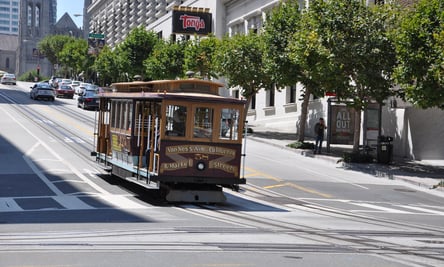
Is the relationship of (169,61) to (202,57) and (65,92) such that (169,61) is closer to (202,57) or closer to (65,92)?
(202,57)

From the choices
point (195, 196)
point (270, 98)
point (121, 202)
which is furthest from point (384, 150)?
point (270, 98)

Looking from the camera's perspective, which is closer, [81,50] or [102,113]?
[102,113]

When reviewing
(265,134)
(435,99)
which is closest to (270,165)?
(435,99)

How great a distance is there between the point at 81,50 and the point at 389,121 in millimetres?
83833

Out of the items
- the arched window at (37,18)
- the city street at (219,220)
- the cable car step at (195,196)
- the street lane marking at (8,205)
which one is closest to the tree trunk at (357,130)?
the city street at (219,220)

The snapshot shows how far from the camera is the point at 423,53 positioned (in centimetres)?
2495

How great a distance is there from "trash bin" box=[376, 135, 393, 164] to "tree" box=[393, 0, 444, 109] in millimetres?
4720

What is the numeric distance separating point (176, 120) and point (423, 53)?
11805 mm

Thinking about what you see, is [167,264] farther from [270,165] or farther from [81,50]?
[81,50]

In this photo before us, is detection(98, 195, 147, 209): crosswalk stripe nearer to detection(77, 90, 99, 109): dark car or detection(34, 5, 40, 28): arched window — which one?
detection(77, 90, 99, 109): dark car

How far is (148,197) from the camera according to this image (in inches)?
733

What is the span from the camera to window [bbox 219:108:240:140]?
1733 cm

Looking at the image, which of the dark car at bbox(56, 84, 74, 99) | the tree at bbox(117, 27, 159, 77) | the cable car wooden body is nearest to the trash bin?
the cable car wooden body

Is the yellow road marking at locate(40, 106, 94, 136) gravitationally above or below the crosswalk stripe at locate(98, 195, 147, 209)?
above
